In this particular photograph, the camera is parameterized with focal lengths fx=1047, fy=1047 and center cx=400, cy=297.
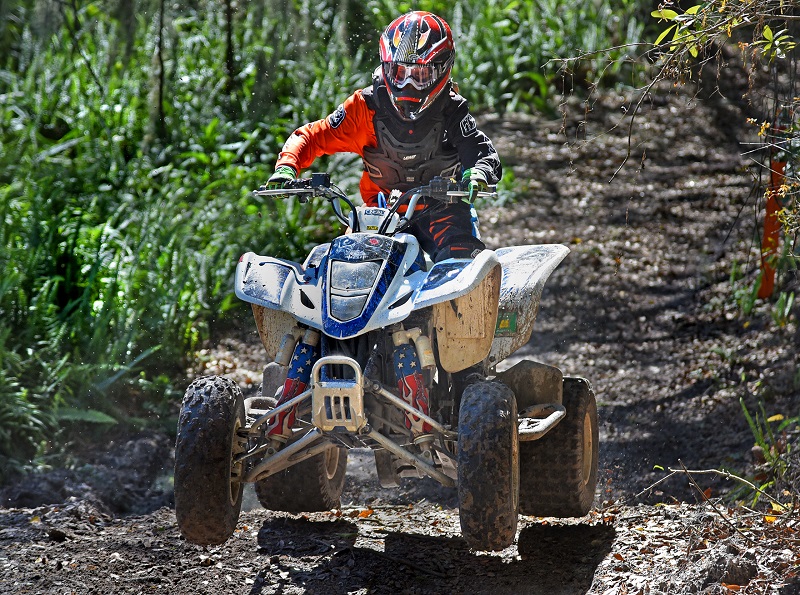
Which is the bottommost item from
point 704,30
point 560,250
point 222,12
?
point 560,250

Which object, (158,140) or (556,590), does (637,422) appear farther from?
(158,140)

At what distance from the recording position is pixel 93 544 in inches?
216

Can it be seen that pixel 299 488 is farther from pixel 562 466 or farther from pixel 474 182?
pixel 474 182

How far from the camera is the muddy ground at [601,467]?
16.3ft

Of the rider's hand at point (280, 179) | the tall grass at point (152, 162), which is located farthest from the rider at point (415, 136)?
the tall grass at point (152, 162)

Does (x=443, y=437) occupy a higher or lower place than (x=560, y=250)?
lower

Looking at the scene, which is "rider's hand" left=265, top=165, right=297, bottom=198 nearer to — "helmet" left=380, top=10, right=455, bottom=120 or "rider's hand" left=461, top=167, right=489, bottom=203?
"helmet" left=380, top=10, right=455, bottom=120

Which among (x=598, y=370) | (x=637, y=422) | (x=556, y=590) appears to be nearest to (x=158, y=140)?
(x=598, y=370)

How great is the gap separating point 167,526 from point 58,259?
3373 millimetres

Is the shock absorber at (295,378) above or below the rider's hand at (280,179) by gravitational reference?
below

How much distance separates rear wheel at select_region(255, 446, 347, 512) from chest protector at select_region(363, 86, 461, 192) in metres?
1.58

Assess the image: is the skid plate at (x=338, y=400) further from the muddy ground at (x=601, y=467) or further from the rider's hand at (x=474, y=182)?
the rider's hand at (x=474, y=182)

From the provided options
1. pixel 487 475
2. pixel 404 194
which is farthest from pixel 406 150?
pixel 487 475

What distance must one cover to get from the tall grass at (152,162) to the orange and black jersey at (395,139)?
2.73m
